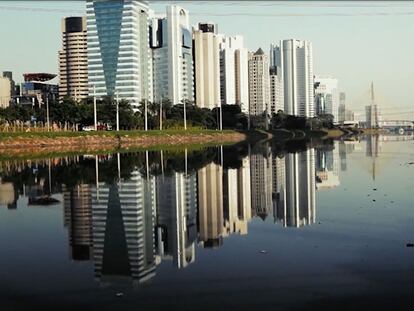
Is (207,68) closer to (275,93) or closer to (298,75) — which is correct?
(275,93)

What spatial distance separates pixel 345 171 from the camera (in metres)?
29.4

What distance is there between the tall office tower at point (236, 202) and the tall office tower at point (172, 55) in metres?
121

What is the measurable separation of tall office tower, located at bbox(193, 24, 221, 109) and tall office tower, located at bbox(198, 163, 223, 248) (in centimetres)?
12987

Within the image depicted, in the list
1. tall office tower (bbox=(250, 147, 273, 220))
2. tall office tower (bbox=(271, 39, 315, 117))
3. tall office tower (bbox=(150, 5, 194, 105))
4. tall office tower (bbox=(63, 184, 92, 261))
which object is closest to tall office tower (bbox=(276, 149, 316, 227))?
tall office tower (bbox=(250, 147, 273, 220))

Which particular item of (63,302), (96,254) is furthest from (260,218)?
Answer: (63,302)

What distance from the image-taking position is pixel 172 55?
484 ft

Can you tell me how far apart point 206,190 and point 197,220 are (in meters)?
6.74

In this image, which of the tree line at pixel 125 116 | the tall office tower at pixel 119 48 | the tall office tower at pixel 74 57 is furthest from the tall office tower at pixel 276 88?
the tall office tower at pixel 74 57

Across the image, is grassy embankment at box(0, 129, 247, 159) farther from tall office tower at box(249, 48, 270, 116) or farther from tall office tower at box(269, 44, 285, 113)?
tall office tower at box(269, 44, 285, 113)

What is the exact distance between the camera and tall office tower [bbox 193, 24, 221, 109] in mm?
153775

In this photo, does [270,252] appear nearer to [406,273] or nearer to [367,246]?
[367,246]

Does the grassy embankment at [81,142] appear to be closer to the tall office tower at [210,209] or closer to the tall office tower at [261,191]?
the tall office tower at [261,191]

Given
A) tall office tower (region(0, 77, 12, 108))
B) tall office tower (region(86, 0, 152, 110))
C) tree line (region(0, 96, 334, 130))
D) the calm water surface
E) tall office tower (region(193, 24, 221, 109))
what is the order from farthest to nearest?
tall office tower (region(193, 24, 221, 109)), tall office tower (region(0, 77, 12, 108)), tall office tower (region(86, 0, 152, 110)), tree line (region(0, 96, 334, 130)), the calm water surface

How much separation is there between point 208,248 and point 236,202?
7019mm
